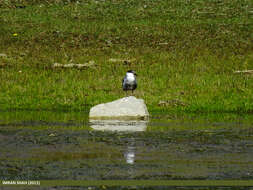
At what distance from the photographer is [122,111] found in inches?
1096

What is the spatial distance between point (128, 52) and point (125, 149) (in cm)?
3683

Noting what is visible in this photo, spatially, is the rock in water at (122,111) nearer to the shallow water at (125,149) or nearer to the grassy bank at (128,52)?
the shallow water at (125,149)

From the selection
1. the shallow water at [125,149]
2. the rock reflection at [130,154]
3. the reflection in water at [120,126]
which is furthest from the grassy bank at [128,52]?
the rock reflection at [130,154]

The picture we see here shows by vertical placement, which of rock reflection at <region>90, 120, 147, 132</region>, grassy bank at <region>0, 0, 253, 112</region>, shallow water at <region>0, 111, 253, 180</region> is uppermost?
grassy bank at <region>0, 0, 253, 112</region>

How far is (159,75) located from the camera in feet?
142

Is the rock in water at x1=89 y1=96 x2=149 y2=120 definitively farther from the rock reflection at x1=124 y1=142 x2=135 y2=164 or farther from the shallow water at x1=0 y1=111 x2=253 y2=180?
the rock reflection at x1=124 y1=142 x2=135 y2=164

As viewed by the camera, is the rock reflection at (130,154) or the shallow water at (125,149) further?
the rock reflection at (130,154)

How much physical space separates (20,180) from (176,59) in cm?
3794

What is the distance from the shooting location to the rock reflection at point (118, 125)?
23.3 metres

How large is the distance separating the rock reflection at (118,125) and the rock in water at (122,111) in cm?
125

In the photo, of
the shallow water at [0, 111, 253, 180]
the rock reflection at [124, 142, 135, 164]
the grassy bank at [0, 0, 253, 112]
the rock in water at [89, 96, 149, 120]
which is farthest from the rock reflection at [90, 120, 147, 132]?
the grassy bank at [0, 0, 253, 112]

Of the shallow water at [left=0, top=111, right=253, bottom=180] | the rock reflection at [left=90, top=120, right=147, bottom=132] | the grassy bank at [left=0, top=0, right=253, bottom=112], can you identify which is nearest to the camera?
the shallow water at [left=0, top=111, right=253, bottom=180]

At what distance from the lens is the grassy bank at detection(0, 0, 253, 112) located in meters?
35.8

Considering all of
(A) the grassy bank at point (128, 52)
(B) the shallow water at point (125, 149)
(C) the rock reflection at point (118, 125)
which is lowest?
(C) the rock reflection at point (118, 125)
